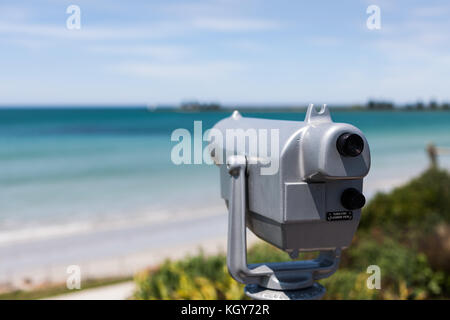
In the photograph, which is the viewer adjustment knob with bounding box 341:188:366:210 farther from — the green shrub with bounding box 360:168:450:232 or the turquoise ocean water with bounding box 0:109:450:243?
the green shrub with bounding box 360:168:450:232

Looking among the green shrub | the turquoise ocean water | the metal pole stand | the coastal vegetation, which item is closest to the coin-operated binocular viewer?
the metal pole stand

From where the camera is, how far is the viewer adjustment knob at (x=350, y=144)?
6.12 feet

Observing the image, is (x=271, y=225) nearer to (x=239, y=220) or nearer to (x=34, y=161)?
(x=239, y=220)

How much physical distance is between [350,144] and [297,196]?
1.00 feet

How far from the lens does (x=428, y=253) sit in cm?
559

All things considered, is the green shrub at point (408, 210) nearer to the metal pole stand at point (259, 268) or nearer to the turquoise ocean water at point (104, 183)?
the turquoise ocean water at point (104, 183)

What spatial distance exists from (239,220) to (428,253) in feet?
13.5

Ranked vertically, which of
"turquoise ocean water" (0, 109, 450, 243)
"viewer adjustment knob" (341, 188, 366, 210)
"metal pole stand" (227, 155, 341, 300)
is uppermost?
"viewer adjustment knob" (341, 188, 366, 210)

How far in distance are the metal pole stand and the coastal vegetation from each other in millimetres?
1721

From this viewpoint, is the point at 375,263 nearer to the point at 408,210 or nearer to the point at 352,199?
the point at 408,210

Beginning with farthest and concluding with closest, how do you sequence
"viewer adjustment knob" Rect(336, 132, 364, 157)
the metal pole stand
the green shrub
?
the green shrub → the metal pole stand → "viewer adjustment knob" Rect(336, 132, 364, 157)

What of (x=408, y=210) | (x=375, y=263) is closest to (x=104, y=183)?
(x=408, y=210)

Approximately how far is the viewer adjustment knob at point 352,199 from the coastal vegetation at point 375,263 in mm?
2132

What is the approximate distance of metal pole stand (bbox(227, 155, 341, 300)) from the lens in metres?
2.22
